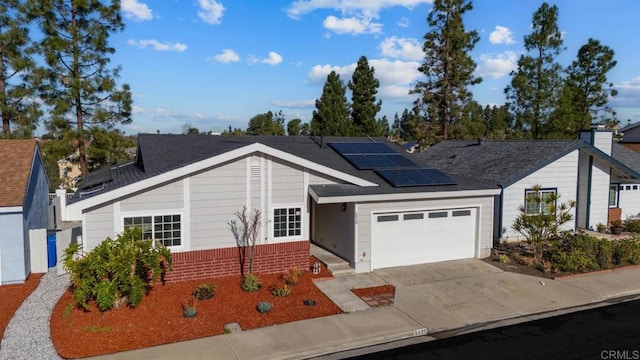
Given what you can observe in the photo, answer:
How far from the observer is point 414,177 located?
50.9ft

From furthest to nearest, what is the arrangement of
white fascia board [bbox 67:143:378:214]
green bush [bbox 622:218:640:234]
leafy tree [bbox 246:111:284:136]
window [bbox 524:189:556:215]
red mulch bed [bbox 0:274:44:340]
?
leafy tree [bbox 246:111:284:136]
green bush [bbox 622:218:640:234]
window [bbox 524:189:556:215]
white fascia board [bbox 67:143:378:214]
red mulch bed [bbox 0:274:44:340]

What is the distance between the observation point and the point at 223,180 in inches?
509

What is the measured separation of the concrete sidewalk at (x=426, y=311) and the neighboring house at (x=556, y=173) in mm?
4466

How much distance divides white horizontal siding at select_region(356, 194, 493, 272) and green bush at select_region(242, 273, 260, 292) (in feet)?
11.6

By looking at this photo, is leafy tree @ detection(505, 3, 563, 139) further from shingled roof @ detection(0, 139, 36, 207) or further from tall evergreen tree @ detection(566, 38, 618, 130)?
shingled roof @ detection(0, 139, 36, 207)

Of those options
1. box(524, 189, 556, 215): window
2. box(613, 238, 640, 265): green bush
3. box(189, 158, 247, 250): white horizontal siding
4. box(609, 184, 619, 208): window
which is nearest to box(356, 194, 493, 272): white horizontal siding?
box(524, 189, 556, 215): window

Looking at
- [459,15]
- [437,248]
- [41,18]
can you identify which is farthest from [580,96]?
[41,18]

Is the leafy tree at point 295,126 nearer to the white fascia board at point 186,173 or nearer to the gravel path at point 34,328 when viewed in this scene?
the white fascia board at point 186,173

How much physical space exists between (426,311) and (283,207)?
5.28 m

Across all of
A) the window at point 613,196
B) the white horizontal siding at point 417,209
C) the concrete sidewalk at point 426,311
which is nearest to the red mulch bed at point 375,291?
the concrete sidewalk at point 426,311

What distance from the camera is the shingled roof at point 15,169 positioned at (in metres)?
12.6

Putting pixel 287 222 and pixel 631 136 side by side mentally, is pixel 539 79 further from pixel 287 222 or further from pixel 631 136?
pixel 287 222

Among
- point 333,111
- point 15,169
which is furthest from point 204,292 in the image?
point 333,111

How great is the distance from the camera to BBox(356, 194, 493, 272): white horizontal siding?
1409 cm
